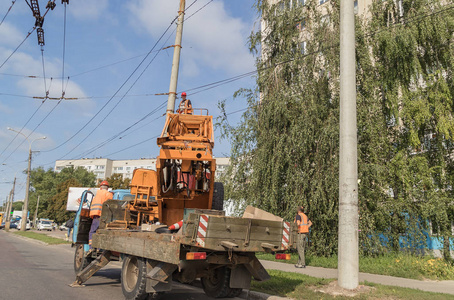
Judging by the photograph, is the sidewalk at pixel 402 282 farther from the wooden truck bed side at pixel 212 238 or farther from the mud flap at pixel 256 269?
the wooden truck bed side at pixel 212 238

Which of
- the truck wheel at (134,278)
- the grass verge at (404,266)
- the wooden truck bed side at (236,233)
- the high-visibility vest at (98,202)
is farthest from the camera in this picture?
the grass verge at (404,266)

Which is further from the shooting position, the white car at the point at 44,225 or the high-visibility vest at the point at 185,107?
the white car at the point at 44,225

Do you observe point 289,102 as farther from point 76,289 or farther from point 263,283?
point 76,289

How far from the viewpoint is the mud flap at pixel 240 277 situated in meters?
6.18

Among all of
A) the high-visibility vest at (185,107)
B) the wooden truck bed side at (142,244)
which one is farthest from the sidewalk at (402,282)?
the high-visibility vest at (185,107)

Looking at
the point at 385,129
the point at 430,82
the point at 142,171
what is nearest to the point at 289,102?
the point at 385,129

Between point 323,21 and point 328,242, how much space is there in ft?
28.8

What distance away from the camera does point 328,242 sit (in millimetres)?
12609

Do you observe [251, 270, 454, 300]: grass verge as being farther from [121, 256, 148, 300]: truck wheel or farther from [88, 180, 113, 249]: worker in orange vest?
[88, 180, 113, 249]: worker in orange vest

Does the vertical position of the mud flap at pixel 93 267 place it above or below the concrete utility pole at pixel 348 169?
below

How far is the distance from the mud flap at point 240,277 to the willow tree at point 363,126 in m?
6.37

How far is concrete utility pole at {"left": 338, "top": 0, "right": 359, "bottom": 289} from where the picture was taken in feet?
21.8

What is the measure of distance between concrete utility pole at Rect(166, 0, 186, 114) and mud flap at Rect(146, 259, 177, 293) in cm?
751


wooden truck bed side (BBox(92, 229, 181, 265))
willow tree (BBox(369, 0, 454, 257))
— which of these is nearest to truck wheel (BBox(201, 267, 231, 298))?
wooden truck bed side (BBox(92, 229, 181, 265))
